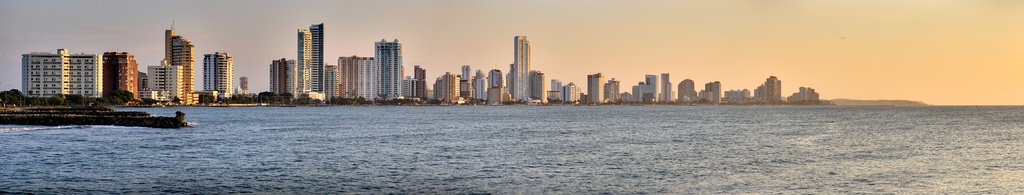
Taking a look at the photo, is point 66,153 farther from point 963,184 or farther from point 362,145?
point 963,184

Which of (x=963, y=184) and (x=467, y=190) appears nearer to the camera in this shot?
(x=467, y=190)

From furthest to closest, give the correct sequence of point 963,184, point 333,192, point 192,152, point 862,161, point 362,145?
point 362,145, point 192,152, point 862,161, point 963,184, point 333,192

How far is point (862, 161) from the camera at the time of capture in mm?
40531

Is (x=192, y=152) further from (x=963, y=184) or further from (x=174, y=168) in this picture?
(x=963, y=184)

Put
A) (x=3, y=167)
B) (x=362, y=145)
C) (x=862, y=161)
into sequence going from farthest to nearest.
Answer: (x=362, y=145) → (x=862, y=161) → (x=3, y=167)

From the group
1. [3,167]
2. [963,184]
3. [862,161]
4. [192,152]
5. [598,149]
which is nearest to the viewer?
[963,184]

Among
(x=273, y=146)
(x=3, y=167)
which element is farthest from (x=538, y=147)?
(x=3, y=167)

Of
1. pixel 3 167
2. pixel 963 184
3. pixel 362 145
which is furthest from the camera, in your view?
pixel 362 145

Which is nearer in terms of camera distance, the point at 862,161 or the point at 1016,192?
the point at 1016,192

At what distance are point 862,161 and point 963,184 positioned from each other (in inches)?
403

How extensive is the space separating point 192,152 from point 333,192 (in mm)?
20176

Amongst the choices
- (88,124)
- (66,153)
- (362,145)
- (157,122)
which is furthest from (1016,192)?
(88,124)

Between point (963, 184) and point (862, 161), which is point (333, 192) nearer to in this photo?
point (963, 184)

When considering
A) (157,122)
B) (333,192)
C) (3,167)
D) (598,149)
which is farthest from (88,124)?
(333,192)
